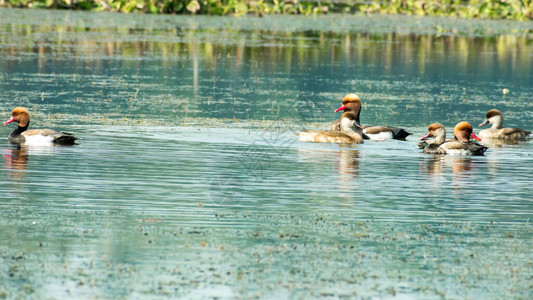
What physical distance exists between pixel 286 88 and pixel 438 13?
4583 centimetres

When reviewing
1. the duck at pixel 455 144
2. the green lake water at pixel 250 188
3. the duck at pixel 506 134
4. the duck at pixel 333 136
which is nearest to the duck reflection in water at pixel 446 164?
the green lake water at pixel 250 188

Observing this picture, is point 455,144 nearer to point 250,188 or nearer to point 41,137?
point 250,188

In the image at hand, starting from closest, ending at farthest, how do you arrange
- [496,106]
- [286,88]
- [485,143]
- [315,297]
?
[315,297] < [485,143] < [496,106] < [286,88]

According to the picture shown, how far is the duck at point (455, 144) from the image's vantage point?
1819cm

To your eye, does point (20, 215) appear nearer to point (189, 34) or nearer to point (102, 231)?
point (102, 231)

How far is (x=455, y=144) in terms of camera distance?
18.3m

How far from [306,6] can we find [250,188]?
53.2 m

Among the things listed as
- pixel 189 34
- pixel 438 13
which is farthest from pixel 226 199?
pixel 438 13

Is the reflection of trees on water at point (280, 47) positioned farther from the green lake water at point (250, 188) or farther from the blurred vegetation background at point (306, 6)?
the blurred vegetation background at point (306, 6)

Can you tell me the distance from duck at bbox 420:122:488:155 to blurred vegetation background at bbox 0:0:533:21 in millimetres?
40202

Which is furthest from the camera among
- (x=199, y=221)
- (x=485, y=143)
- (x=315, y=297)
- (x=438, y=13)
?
(x=438, y=13)

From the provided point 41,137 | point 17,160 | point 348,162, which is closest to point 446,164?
point 348,162

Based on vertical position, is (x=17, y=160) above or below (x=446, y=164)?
above

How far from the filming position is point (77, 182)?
13.9 meters
